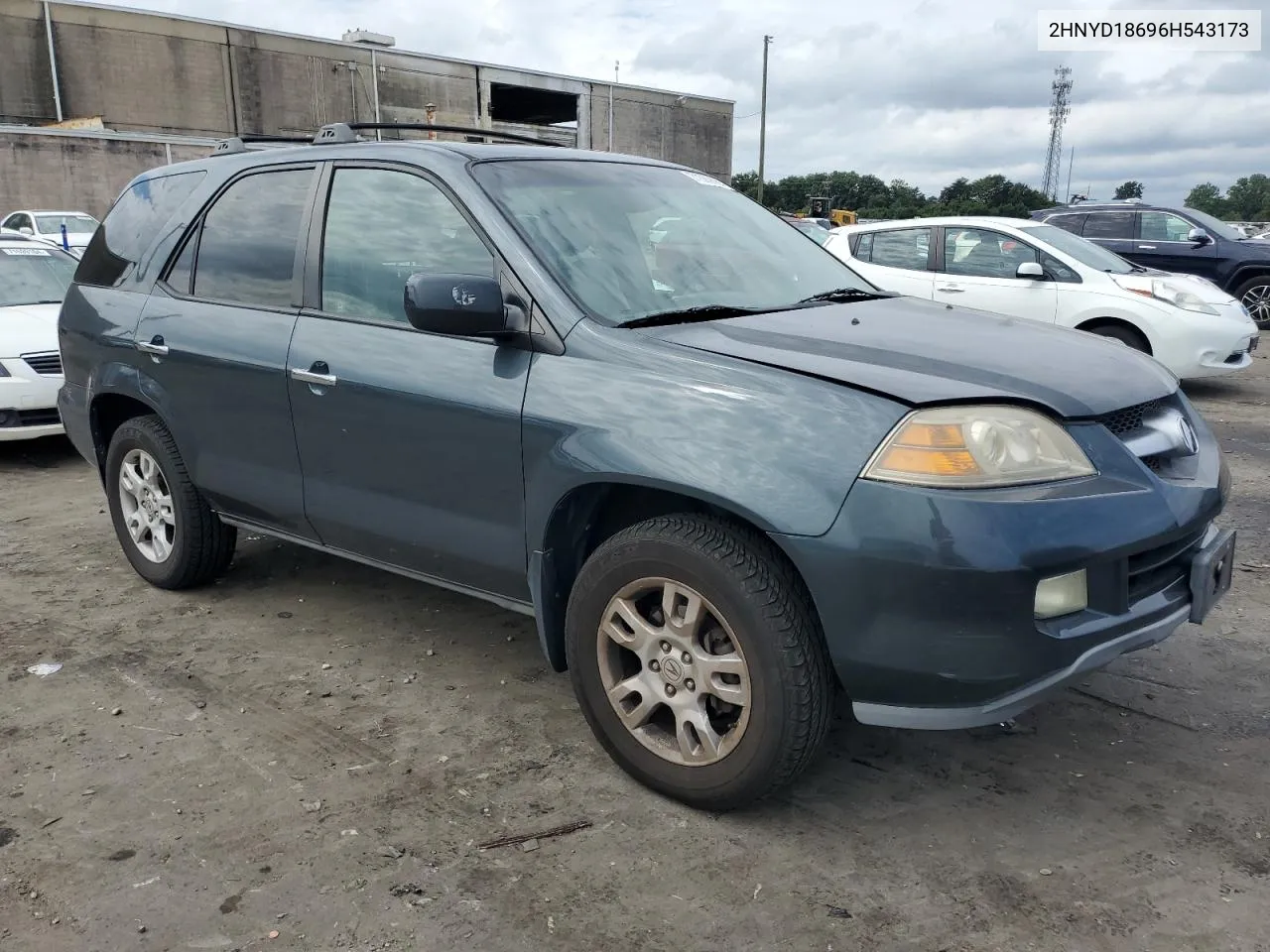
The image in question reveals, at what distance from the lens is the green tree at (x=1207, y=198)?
3076 inches

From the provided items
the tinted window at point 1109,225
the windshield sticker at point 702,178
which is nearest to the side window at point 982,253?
the tinted window at point 1109,225

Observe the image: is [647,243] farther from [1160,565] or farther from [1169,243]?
[1169,243]

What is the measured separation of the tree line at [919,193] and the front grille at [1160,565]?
65.9 m

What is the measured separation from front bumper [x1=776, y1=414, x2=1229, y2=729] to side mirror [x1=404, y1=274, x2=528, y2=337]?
106cm

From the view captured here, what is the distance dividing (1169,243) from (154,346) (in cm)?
1267

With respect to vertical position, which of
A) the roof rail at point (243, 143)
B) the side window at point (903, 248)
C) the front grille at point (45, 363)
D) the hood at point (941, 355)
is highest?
the roof rail at point (243, 143)

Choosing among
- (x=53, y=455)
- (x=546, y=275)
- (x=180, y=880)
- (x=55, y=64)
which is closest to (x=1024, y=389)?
(x=546, y=275)

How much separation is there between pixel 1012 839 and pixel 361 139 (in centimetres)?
322

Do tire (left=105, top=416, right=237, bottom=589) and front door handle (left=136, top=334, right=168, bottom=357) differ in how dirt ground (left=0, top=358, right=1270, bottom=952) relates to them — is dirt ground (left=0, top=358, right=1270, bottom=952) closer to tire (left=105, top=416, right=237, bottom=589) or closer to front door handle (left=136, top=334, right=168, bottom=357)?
tire (left=105, top=416, right=237, bottom=589)

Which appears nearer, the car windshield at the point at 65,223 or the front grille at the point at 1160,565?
the front grille at the point at 1160,565

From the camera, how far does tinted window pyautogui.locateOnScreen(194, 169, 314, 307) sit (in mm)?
3811

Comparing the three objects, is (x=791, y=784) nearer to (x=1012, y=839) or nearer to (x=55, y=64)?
(x=1012, y=839)

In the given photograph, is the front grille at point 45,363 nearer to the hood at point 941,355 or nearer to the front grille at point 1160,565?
the hood at point 941,355

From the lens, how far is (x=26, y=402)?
23.3ft
